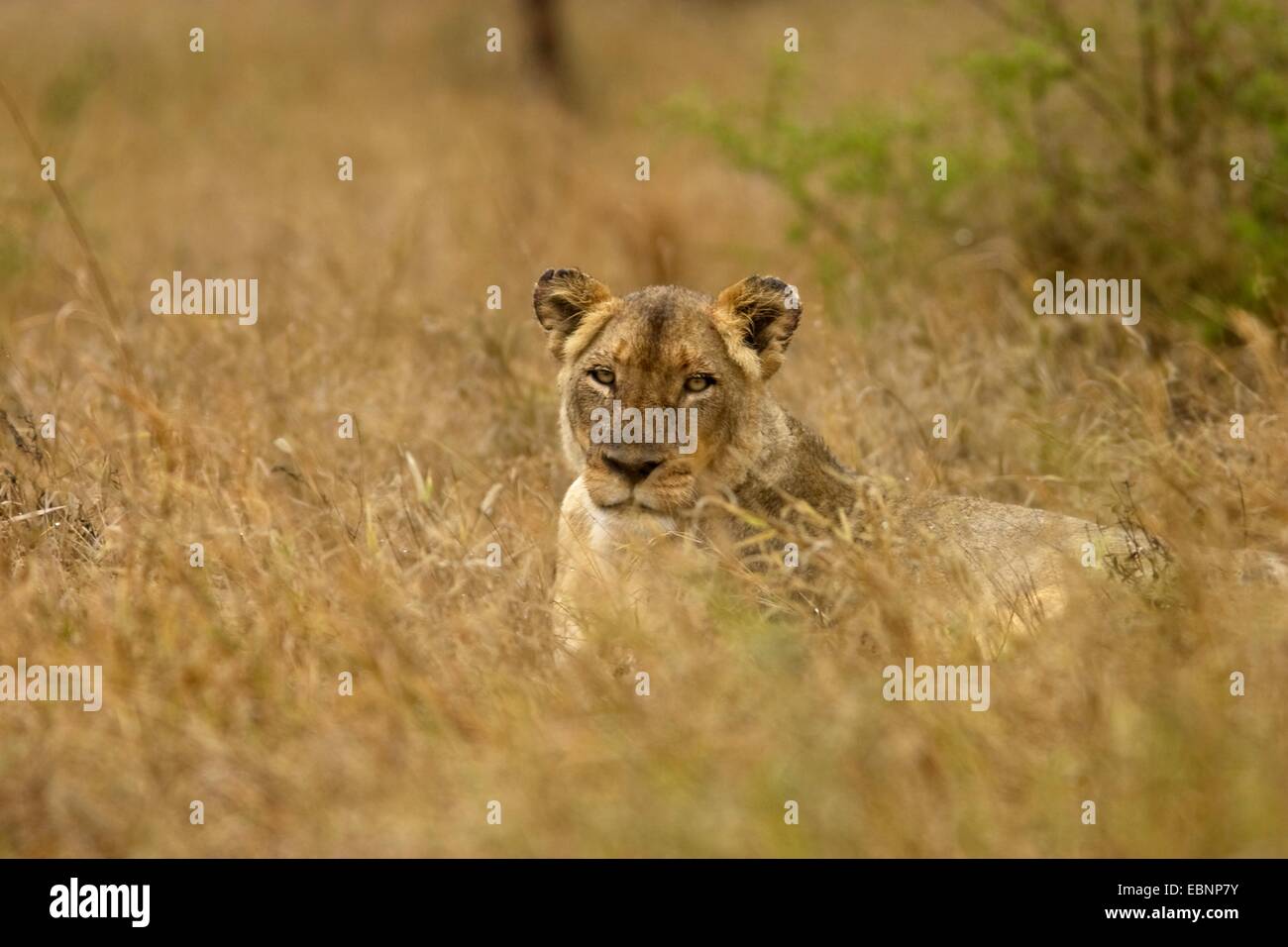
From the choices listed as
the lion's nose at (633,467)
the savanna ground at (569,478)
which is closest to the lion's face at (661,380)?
the lion's nose at (633,467)

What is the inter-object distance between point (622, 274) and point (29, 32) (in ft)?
47.0

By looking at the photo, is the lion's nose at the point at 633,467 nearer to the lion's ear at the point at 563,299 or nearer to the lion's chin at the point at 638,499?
the lion's chin at the point at 638,499

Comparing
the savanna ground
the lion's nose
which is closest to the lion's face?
the lion's nose

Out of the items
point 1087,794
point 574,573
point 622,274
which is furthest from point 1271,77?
point 1087,794

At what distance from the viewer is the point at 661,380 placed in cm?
579

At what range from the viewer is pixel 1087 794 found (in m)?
4.20

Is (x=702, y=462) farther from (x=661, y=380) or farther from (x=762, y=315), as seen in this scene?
(x=762, y=315)

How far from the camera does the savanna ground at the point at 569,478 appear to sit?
4.16m

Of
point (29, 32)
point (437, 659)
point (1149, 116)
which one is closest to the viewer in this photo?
point (437, 659)

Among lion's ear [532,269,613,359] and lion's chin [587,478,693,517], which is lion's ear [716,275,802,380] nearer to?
lion's ear [532,269,613,359]

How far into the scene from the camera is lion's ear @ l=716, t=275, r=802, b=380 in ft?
20.0

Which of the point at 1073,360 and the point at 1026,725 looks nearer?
the point at 1026,725
